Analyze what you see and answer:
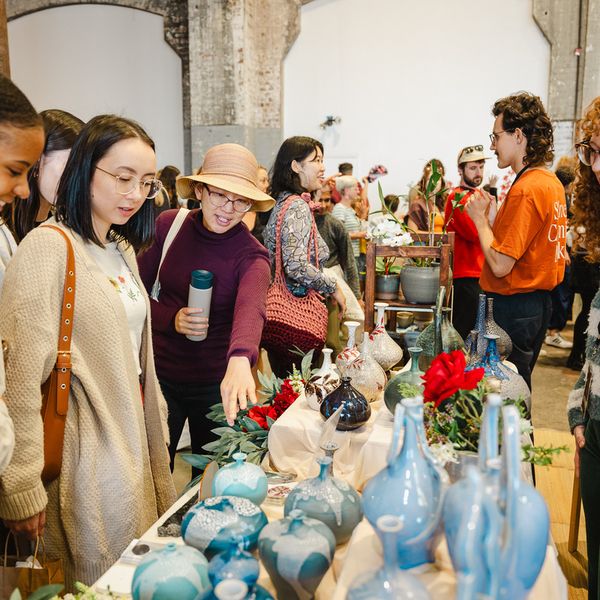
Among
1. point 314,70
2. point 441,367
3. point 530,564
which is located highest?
point 314,70

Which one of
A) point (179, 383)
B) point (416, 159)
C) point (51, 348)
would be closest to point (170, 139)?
point (416, 159)

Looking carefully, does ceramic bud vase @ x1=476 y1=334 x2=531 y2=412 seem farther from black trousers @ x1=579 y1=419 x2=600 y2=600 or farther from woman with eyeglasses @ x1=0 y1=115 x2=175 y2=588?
woman with eyeglasses @ x1=0 y1=115 x2=175 y2=588

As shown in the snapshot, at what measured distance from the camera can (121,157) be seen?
1.52 metres


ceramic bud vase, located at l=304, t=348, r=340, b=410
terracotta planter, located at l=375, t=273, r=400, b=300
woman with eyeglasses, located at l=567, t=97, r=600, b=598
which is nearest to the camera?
woman with eyeglasses, located at l=567, t=97, r=600, b=598

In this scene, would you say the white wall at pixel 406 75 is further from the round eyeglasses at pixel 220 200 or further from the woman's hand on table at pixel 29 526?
the woman's hand on table at pixel 29 526

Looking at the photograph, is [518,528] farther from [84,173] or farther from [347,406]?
[84,173]

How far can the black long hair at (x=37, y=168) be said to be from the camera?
1717 mm

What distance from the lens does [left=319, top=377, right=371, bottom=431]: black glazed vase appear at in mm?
1741

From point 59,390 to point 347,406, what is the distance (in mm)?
777

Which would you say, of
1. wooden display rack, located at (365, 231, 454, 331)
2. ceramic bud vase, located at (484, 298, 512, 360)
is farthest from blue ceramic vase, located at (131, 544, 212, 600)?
wooden display rack, located at (365, 231, 454, 331)

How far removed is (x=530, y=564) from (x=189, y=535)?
0.56 m

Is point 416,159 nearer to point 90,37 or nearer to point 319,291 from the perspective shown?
point 90,37

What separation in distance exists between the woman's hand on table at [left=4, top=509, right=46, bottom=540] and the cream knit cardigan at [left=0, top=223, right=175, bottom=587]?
0.07 ft

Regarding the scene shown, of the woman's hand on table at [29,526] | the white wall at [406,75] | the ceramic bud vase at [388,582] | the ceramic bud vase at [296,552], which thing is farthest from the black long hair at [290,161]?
the white wall at [406,75]
